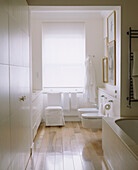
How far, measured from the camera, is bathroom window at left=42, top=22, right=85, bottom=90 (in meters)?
6.27

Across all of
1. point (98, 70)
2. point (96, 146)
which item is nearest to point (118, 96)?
point (96, 146)

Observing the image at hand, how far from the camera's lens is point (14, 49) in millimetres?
2559

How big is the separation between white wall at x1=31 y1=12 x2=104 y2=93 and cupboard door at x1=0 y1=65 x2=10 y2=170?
4.00m

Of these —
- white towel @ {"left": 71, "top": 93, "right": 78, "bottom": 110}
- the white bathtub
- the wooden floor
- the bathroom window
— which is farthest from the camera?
the bathroom window

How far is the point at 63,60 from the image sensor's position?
6.34 metres

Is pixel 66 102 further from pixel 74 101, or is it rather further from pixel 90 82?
pixel 90 82

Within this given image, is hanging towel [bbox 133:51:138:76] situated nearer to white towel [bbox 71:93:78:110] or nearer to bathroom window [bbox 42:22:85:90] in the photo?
white towel [bbox 71:93:78:110]

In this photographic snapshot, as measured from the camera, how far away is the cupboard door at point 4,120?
1.99m

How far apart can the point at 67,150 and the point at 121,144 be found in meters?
1.73

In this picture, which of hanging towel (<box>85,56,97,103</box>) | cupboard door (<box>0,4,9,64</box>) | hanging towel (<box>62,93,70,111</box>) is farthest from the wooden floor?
cupboard door (<box>0,4,9,64</box>)

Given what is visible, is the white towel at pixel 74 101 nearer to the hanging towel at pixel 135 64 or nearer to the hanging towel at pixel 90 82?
the hanging towel at pixel 90 82

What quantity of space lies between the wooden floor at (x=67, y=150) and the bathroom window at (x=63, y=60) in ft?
4.17

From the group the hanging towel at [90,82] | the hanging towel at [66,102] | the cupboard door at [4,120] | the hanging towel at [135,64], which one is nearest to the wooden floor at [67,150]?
the hanging towel at [66,102]

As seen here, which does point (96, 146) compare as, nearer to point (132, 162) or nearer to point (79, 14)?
point (132, 162)
